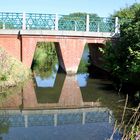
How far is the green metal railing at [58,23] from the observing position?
2603 cm

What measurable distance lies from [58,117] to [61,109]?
1867mm

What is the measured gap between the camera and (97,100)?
1953 cm

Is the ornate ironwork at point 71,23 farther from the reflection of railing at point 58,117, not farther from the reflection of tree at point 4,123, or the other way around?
the reflection of tree at point 4,123

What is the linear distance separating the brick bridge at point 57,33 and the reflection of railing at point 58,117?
10.3 metres

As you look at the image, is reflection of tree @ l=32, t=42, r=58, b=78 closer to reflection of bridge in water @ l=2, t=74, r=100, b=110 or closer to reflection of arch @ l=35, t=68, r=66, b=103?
reflection of arch @ l=35, t=68, r=66, b=103

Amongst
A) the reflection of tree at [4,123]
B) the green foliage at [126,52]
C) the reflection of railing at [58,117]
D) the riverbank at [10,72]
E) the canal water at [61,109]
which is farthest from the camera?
the green foliage at [126,52]

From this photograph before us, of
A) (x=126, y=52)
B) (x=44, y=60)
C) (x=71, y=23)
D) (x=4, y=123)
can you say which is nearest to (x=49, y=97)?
(x=126, y=52)

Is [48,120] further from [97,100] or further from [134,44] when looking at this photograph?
[134,44]

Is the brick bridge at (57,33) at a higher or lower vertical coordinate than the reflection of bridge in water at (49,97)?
higher

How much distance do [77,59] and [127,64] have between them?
6.48 metres

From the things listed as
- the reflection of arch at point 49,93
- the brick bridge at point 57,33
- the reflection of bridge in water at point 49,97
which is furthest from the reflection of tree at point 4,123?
the brick bridge at point 57,33

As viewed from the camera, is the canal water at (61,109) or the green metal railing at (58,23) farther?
the green metal railing at (58,23)

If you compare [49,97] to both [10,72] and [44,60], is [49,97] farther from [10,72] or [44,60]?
[44,60]

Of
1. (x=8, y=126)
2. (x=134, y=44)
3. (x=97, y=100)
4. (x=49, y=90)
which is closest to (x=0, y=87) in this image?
(x=49, y=90)
